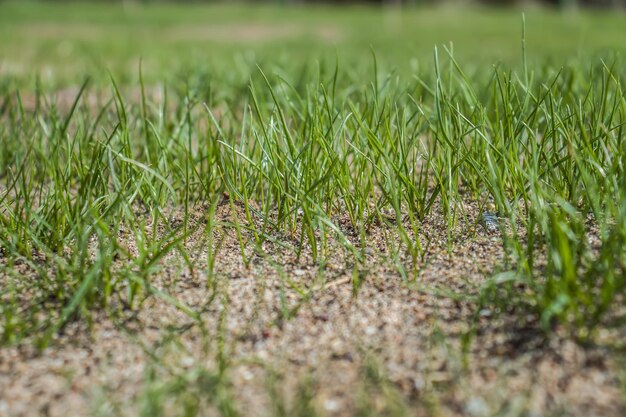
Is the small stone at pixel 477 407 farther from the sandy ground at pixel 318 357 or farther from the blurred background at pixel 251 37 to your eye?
the blurred background at pixel 251 37

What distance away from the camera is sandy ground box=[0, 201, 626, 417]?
1.05m

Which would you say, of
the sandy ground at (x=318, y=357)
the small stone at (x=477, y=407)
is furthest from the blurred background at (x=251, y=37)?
the small stone at (x=477, y=407)

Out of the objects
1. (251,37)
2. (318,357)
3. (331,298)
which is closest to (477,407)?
(318,357)

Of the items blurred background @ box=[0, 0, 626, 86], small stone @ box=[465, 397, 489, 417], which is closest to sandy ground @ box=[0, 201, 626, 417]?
small stone @ box=[465, 397, 489, 417]

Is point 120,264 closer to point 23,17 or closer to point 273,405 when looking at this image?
point 273,405

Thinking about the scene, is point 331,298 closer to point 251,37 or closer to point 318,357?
point 318,357

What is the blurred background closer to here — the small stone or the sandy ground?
the sandy ground

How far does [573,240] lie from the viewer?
1257 millimetres

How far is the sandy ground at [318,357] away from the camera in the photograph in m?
1.05

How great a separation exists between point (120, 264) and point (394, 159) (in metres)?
0.68

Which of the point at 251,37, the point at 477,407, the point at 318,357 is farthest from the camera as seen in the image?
the point at 251,37

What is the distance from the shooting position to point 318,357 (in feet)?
3.88

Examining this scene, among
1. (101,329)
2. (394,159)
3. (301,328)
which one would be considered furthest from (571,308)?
(101,329)

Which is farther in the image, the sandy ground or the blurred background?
the blurred background
